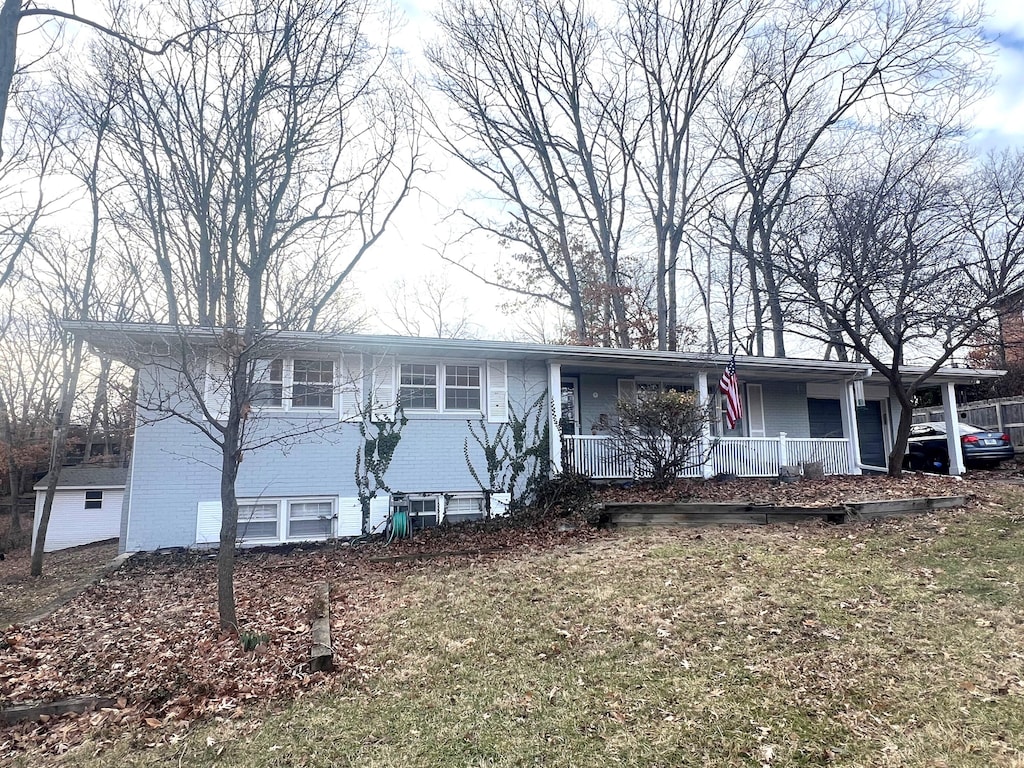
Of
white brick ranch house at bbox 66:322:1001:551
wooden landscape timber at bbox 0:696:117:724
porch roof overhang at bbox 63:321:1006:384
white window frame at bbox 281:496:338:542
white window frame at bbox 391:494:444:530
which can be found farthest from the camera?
white window frame at bbox 391:494:444:530

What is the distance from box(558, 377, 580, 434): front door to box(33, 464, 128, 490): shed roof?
17.9 meters

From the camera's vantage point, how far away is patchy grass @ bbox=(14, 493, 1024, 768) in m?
3.42

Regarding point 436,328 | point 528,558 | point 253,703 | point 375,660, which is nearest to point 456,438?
point 528,558

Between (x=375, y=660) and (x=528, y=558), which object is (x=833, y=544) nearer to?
(x=528, y=558)

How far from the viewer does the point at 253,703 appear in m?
4.16

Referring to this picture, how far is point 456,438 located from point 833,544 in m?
6.48

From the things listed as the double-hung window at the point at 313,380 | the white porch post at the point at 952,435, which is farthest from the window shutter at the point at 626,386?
the white porch post at the point at 952,435

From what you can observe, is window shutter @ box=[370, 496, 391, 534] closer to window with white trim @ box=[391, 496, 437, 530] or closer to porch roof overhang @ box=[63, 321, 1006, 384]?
window with white trim @ box=[391, 496, 437, 530]

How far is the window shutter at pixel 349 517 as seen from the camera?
1028 centimetres

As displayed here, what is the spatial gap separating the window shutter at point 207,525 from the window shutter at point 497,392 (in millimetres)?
5083

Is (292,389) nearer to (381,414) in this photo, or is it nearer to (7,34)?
(381,414)

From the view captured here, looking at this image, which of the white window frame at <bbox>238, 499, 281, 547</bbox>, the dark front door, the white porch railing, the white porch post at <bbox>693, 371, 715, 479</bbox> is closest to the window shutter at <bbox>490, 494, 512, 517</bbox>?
the white porch railing

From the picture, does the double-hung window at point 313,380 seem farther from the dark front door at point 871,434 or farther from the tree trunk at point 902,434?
the dark front door at point 871,434

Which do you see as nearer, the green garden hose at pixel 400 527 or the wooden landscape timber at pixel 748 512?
the wooden landscape timber at pixel 748 512
